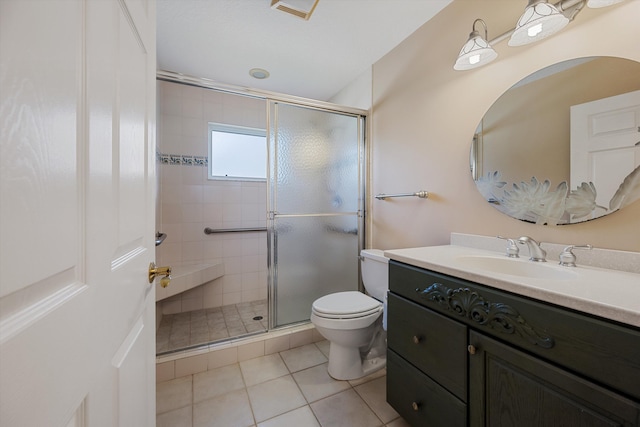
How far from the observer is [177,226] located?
252 cm

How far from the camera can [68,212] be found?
0.37 m

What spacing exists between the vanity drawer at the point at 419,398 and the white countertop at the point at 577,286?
1.59 ft

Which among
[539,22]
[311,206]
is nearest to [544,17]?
[539,22]

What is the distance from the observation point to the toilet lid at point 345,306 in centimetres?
156

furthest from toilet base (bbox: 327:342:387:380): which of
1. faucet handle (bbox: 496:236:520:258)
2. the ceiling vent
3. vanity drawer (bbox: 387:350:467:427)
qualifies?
the ceiling vent

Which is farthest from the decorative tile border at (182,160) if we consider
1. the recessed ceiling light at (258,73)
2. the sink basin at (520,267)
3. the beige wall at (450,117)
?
the sink basin at (520,267)

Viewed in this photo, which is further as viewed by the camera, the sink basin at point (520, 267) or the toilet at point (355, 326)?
the toilet at point (355, 326)

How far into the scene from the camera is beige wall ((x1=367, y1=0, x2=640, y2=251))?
3.29ft

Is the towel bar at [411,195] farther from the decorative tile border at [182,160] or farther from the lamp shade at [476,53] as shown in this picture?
the decorative tile border at [182,160]

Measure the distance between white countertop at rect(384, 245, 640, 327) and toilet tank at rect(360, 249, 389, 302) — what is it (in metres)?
0.62

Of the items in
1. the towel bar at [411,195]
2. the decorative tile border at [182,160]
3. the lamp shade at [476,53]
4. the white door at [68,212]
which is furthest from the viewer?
the decorative tile border at [182,160]

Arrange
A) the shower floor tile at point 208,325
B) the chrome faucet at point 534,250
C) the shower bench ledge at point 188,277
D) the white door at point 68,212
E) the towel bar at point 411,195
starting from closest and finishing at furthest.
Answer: the white door at point 68,212
the chrome faucet at point 534,250
the towel bar at point 411,195
the shower floor tile at point 208,325
the shower bench ledge at point 188,277

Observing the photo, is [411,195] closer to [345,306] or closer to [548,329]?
[345,306]

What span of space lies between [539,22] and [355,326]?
1714 millimetres
